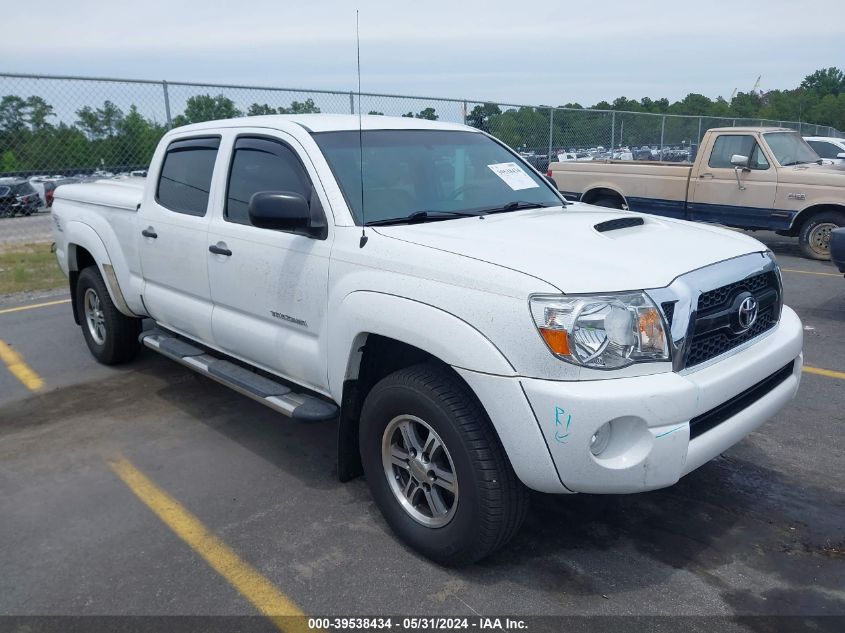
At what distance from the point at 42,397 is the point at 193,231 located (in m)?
2.01

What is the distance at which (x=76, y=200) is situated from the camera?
601 centimetres

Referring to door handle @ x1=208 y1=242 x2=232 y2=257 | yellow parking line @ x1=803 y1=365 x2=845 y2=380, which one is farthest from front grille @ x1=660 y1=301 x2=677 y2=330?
yellow parking line @ x1=803 y1=365 x2=845 y2=380

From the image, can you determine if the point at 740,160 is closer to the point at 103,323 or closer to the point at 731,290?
the point at 731,290

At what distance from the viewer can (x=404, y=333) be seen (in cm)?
307

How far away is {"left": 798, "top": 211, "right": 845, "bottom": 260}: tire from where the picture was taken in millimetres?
10578

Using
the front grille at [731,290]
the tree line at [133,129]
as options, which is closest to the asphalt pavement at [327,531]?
the front grille at [731,290]

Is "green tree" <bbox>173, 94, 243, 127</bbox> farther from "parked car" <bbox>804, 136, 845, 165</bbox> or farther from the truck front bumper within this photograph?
"parked car" <bbox>804, 136, 845, 165</bbox>

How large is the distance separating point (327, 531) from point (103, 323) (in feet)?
11.0

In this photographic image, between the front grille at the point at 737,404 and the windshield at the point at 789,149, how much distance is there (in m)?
8.73

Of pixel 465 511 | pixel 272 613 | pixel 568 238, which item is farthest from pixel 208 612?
pixel 568 238

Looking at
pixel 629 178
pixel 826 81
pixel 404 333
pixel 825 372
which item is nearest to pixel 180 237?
pixel 404 333

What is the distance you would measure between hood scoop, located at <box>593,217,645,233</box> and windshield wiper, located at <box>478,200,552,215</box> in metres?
0.63

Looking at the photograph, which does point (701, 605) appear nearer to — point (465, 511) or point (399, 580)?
point (465, 511)

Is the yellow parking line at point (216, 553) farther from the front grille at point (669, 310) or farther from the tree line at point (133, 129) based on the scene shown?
the tree line at point (133, 129)
